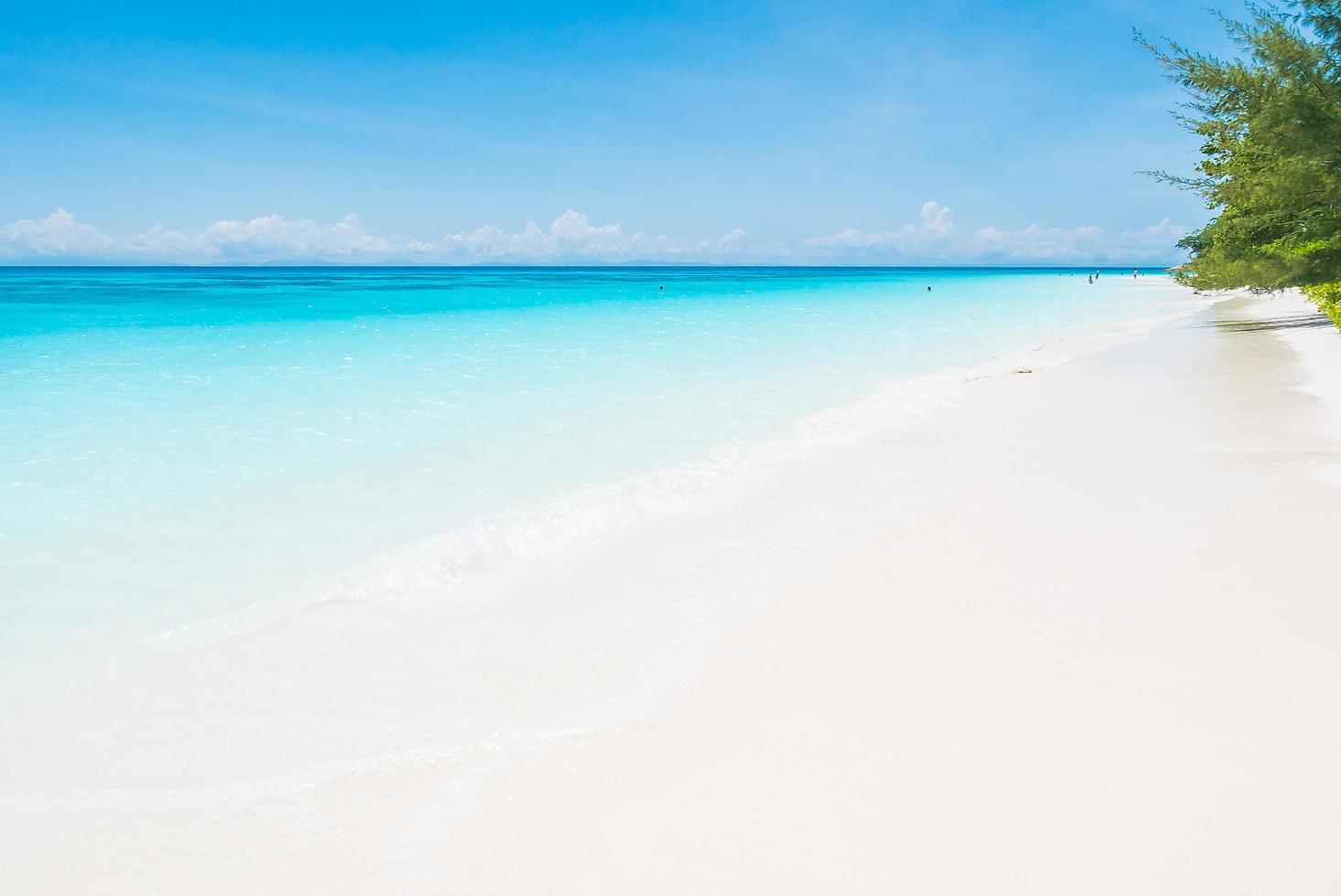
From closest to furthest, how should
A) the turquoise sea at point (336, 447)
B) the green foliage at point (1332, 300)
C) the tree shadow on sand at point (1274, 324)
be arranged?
the turquoise sea at point (336, 447) < the green foliage at point (1332, 300) < the tree shadow on sand at point (1274, 324)

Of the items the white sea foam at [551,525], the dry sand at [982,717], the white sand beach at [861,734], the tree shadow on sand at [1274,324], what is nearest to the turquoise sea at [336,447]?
the white sea foam at [551,525]

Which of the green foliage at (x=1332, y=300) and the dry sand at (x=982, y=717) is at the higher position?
the green foliage at (x=1332, y=300)

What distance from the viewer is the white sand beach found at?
2.60 meters

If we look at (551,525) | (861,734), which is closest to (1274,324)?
(551,525)

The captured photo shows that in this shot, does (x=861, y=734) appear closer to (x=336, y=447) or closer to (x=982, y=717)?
(x=982, y=717)

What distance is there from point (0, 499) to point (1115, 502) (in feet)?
33.3

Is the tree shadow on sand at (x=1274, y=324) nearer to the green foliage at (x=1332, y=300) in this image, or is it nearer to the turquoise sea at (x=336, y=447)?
the green foliage at (x=1332, y=300)

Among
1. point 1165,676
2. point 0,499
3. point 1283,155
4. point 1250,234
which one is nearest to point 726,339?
point 1250,234

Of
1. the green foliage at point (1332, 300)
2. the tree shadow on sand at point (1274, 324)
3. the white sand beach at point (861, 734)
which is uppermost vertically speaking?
the green foliage at point (1332, 300)

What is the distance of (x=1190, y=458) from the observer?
7637mm

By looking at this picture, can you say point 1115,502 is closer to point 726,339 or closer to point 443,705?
point 443,705

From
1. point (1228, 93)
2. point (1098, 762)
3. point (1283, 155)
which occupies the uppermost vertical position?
point (1228, 93)

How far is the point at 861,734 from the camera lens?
10.7ft

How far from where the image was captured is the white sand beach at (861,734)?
2.60m
